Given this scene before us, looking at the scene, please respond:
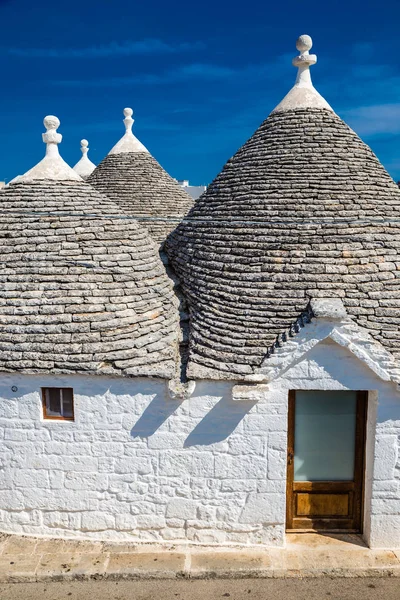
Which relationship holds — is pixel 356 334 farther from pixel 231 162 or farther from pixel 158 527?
pixel 231 162

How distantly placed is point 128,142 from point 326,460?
33.4 ft

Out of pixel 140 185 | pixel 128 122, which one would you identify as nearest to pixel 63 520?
pixel 140 185

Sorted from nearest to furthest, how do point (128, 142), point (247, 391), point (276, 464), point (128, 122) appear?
1. point (247, 391)
2. point (276, 464)
3. point (128, 142)
4. point (128, 122)

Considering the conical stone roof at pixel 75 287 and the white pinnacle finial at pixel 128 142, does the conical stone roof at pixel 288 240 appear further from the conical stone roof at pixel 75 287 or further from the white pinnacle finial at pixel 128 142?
the white pinnacle finial at pixel 128 142

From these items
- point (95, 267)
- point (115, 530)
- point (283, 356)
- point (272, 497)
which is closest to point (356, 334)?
point (283, 356)

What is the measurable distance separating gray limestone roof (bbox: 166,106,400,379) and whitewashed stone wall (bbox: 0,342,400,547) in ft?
2.03

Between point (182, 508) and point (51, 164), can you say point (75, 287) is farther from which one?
point (182, 508)

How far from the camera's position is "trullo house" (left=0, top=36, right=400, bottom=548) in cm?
714

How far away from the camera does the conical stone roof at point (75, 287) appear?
286 inches

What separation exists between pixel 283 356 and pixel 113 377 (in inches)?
87.4

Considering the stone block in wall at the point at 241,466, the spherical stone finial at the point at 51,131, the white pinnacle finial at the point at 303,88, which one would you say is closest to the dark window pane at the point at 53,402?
the stone block in wall at the point at 241,466

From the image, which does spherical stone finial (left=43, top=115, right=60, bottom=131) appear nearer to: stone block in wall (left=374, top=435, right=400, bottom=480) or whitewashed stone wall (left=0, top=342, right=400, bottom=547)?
whitewashed stone wall (left=0, top=342, right=400, bottom=547)

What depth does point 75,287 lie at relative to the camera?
767cm

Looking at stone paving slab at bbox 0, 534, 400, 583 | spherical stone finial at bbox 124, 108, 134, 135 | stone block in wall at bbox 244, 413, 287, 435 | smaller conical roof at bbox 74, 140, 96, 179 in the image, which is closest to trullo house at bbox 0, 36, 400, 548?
stone block in wall at bbox 244, 413, 287, 435
